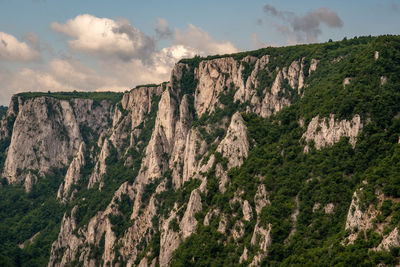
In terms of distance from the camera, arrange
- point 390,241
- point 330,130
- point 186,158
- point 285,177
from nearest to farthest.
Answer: point 390,241
point 330,130
point 285,177
point 186,158

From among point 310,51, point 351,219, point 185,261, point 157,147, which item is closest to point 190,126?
point 157,147

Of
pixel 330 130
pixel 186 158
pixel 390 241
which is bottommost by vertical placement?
pixel 390 241

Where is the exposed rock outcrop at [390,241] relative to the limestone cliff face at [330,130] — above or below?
below

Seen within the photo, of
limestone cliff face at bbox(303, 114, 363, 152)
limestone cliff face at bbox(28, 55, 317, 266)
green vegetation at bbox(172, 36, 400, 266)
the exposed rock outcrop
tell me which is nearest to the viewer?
the exposed rock outcrop

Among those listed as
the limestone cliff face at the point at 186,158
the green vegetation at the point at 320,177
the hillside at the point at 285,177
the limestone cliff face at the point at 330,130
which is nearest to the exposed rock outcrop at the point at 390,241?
the hillside at the point at 285,177

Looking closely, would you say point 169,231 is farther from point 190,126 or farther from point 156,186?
point 190,126

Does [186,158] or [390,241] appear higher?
[186,158]

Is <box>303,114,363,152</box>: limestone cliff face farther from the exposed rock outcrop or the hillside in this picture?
the exposed rock outcrop

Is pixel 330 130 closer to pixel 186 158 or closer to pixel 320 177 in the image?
pixel 320 177

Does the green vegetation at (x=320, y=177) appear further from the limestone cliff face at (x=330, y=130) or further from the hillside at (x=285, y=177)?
the limestone cliff face at (x=330, y=130)

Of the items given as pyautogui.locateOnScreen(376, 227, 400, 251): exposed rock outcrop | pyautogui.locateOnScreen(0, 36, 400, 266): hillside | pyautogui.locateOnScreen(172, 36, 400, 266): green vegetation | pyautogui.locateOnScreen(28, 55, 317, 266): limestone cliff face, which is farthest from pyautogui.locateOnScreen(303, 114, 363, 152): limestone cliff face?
pyautogui.locateOnScreen(376, 227, 400, 251): exposed rock outcrop

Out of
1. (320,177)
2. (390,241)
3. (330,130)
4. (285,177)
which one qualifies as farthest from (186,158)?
(390,241)

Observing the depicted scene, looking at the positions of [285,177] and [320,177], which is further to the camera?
[285,177]
